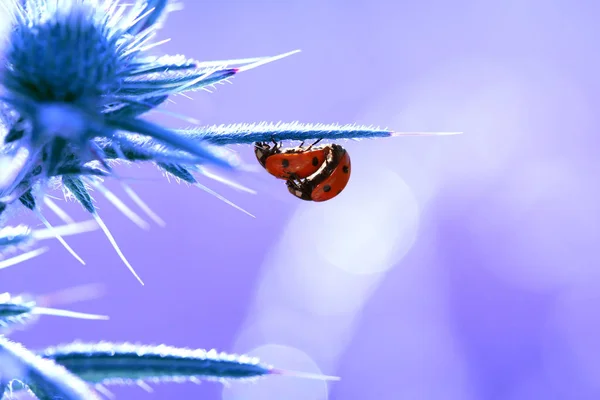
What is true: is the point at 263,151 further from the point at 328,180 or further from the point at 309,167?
the point at 328,180

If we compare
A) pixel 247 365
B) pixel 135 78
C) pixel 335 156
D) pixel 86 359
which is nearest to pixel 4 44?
pixel 135 78

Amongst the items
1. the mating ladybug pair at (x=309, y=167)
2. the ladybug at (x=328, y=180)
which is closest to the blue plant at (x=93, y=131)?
the mating ladybug pair at (x=309, y=167)

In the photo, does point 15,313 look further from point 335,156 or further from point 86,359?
point 335,156

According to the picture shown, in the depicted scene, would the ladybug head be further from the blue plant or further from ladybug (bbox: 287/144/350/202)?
the blue plant

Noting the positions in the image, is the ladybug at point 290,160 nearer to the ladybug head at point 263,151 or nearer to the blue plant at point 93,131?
the ladybug head at point 263,151

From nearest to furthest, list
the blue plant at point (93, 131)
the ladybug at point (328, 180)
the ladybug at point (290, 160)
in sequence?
1. the blue plant at point (93, 131)
2. the ladybug at point (290, 160)
3. the ladybug at point (328, 180)
